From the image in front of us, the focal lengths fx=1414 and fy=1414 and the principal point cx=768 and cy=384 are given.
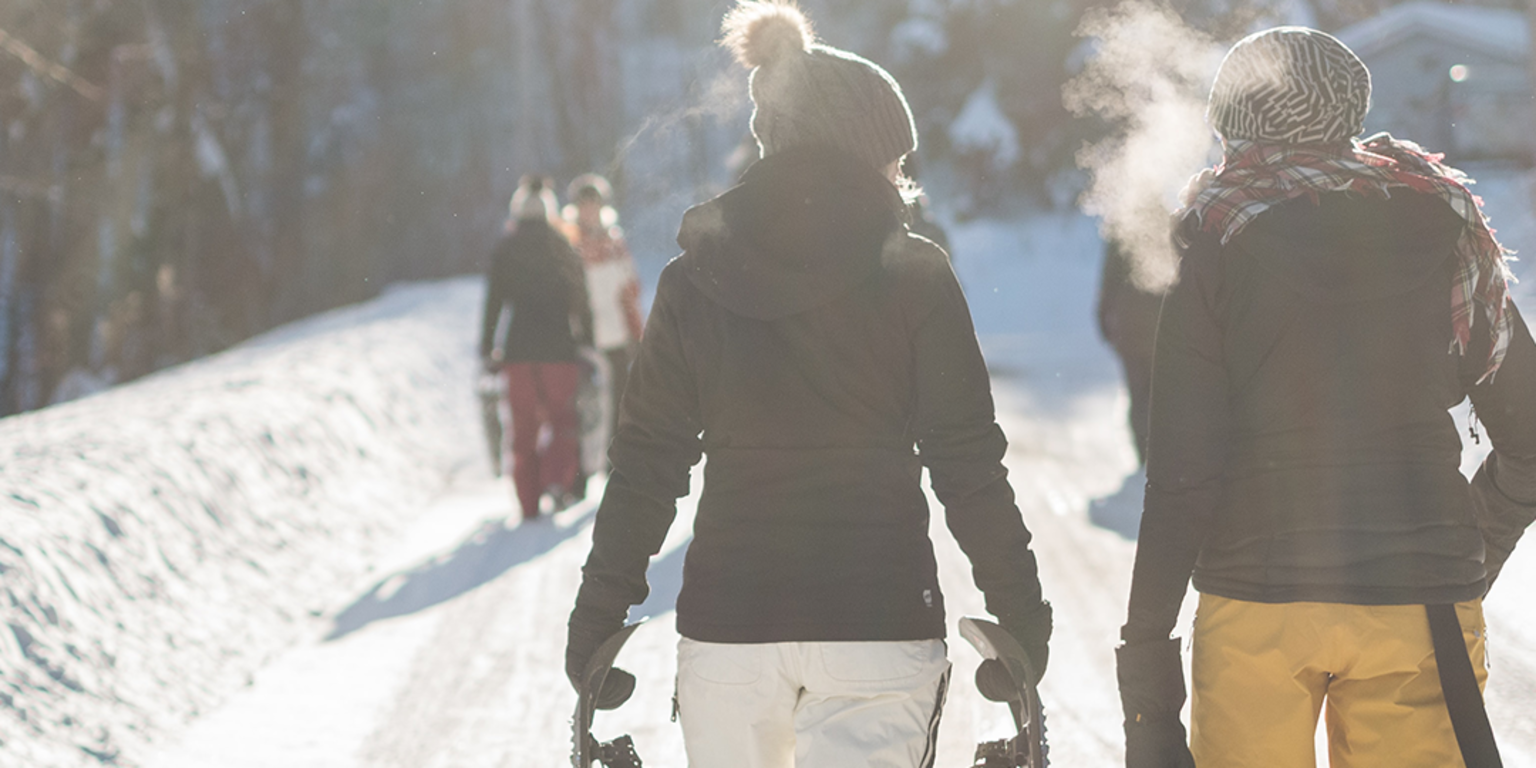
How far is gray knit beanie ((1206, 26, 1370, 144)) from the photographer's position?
2.38 meters

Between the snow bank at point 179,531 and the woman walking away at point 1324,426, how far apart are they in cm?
363

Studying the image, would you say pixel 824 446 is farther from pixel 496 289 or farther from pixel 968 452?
pixel 496 289

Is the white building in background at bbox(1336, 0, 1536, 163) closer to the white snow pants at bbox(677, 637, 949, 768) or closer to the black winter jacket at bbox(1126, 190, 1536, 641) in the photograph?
the black winter jacket at bbox(1126, 190, 1536, 641)

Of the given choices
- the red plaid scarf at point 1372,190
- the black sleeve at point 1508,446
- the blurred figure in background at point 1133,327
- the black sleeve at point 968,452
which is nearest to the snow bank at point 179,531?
the black sleeve at point 968,452

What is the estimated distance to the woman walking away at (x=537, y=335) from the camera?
28.1 feet

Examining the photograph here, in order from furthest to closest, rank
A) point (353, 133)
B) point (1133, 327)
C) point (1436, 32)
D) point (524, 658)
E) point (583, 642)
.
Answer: point (353, 133)
point (1436, 32)
point (1133, 327)
point (524, 658)
point (583, 642)

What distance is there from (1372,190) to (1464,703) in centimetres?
84

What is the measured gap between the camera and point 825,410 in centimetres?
224

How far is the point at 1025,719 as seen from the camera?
237cm

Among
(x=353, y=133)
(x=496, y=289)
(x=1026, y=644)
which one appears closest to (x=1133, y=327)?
(x=496, y=289)

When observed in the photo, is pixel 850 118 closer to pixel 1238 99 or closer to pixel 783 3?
pixel 783 3

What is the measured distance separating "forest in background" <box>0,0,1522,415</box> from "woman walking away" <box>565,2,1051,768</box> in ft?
3.55

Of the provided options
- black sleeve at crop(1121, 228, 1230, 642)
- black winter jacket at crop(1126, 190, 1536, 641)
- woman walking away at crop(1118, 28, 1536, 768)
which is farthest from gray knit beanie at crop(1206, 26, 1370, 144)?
black sleeve at crop(1121, 228, 1230, 642)

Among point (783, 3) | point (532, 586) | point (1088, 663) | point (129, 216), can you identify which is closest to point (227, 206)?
point (129, 216)
